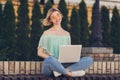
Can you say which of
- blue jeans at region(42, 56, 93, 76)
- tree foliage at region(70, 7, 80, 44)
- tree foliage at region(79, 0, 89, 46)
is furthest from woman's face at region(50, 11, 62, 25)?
tree foliage at region(79, 0, 89, 46)

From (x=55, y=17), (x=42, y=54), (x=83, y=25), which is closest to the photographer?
(x=42, y=54)

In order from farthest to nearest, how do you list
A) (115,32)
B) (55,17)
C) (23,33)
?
(115,32) < (23,33) < (55,17)

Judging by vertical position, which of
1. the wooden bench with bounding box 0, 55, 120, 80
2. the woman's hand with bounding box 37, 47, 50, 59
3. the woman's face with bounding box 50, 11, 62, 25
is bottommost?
the wooden bench with bounding box 0, 55, 120, 80

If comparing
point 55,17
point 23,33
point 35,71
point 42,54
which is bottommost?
point 35,71

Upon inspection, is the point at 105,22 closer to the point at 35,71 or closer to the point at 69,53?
the point at 35,71

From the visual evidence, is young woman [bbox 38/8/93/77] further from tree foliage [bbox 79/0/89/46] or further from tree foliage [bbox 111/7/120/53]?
tree foliage [bbox 111/7/120/53]

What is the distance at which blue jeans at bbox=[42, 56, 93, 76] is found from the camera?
679 cm

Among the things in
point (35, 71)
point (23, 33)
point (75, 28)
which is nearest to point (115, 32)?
point (75, 28)

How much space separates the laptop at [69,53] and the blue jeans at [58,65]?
0.27 ft

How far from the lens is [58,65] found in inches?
267

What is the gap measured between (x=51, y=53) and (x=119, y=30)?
6130 millimetres

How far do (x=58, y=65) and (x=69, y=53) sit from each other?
35cm

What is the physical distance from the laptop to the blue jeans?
81mm

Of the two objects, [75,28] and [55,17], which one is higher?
[55,17]
